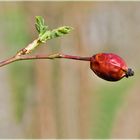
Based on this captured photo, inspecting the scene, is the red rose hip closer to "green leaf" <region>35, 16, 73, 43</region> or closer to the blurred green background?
"green leaf" <region>35, 16, 73, 43</region>

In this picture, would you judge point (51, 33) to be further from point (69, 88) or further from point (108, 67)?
point (69, 88)

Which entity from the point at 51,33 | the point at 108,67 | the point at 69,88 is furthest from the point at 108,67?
the point at 69,88

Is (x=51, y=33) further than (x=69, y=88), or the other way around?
(x=69, y=88)


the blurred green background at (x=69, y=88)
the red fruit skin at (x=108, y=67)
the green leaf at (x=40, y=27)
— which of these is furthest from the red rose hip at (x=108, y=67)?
the blurred green background at (x=69, y=88)

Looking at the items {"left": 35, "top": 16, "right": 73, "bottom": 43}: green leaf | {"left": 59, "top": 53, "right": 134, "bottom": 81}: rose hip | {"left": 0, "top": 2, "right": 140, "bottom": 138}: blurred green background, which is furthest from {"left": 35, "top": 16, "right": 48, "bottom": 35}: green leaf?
{"left": 0, "top": 2, "right": 140, "bottom": 138}: blurred green background

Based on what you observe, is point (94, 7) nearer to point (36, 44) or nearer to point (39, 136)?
point (39, 136)

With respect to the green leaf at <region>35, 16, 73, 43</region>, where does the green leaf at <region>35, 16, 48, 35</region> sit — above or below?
above

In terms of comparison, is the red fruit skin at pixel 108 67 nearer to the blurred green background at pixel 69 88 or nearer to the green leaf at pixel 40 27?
the green leaf at pixel 40 27

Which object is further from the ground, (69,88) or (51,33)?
(51,33)
